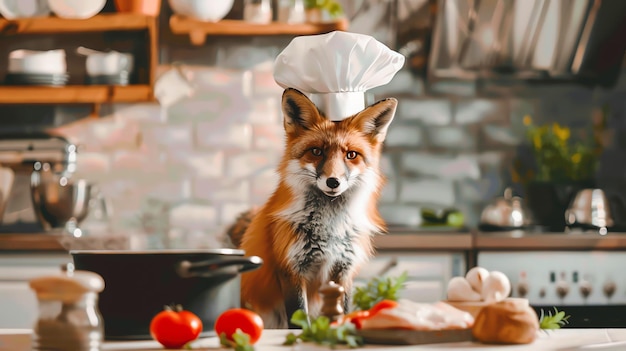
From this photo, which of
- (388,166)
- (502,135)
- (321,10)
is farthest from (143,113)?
(502,135)

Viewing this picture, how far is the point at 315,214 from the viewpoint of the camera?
1308mm

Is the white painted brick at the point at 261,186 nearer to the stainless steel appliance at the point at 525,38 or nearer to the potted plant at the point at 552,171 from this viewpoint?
the stainless steel appliance at the point at 525,38

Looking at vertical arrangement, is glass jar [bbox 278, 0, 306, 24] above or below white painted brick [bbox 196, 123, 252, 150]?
above

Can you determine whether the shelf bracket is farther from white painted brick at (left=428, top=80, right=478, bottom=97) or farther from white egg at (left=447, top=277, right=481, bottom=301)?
white egg at (left=447, top=277, right=481, bottom=301)

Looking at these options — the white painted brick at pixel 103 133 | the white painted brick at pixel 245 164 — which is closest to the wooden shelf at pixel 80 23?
the white painted brick at pixel 103 133

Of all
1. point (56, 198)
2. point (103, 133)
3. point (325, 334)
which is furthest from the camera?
point (103, 133)

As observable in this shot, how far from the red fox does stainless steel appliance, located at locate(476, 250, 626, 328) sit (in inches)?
66.6

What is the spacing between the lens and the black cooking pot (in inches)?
44.5

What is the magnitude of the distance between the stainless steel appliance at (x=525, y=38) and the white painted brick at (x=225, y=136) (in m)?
0.80

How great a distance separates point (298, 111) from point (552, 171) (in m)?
2.34

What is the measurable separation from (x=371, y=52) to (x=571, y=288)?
1914 millimetres

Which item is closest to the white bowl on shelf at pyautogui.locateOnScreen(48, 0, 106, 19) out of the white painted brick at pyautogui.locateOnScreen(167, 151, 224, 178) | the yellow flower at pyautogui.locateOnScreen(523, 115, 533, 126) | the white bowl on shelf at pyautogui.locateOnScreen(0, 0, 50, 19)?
the white bowl on shelf at pyautogui.locateOnScreen(0, 0, 50, 19)

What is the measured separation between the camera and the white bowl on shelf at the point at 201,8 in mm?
3207

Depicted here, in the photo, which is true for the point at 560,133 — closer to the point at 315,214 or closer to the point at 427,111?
the point at 427,111
